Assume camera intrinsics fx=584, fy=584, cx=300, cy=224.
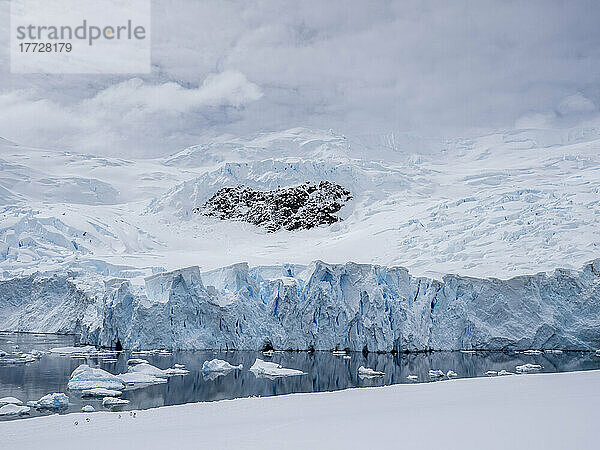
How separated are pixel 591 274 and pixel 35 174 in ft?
128

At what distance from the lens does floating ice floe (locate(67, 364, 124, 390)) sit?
12094 millimetres

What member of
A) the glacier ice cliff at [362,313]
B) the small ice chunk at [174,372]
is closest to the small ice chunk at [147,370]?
the small ice chunk at [174,372]

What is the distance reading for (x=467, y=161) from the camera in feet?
183

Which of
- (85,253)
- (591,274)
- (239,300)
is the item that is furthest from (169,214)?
(591,274)

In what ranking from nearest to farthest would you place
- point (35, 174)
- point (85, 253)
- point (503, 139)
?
point (85, 253) → point (35, 174) → point (503, 139)

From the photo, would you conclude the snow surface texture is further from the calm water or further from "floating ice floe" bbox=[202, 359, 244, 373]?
"floating ice floe" bbox=[202, 359, 244, 373]

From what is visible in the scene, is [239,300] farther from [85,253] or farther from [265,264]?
[85,253]

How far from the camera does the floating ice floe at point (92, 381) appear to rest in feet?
39.7

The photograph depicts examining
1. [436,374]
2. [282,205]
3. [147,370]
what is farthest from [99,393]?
[282,205]

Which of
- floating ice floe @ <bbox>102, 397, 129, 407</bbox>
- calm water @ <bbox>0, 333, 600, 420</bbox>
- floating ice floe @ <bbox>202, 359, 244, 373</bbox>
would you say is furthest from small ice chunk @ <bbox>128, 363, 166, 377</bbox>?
floating ice floe @ <bbox>102, 397, 129, 407</bbox>

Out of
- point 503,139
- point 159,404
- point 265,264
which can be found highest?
point 503,139

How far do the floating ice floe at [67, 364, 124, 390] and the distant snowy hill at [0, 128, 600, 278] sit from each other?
11845 mm

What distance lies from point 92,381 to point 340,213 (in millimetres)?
29400

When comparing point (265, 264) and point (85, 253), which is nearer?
point (265, 264)
